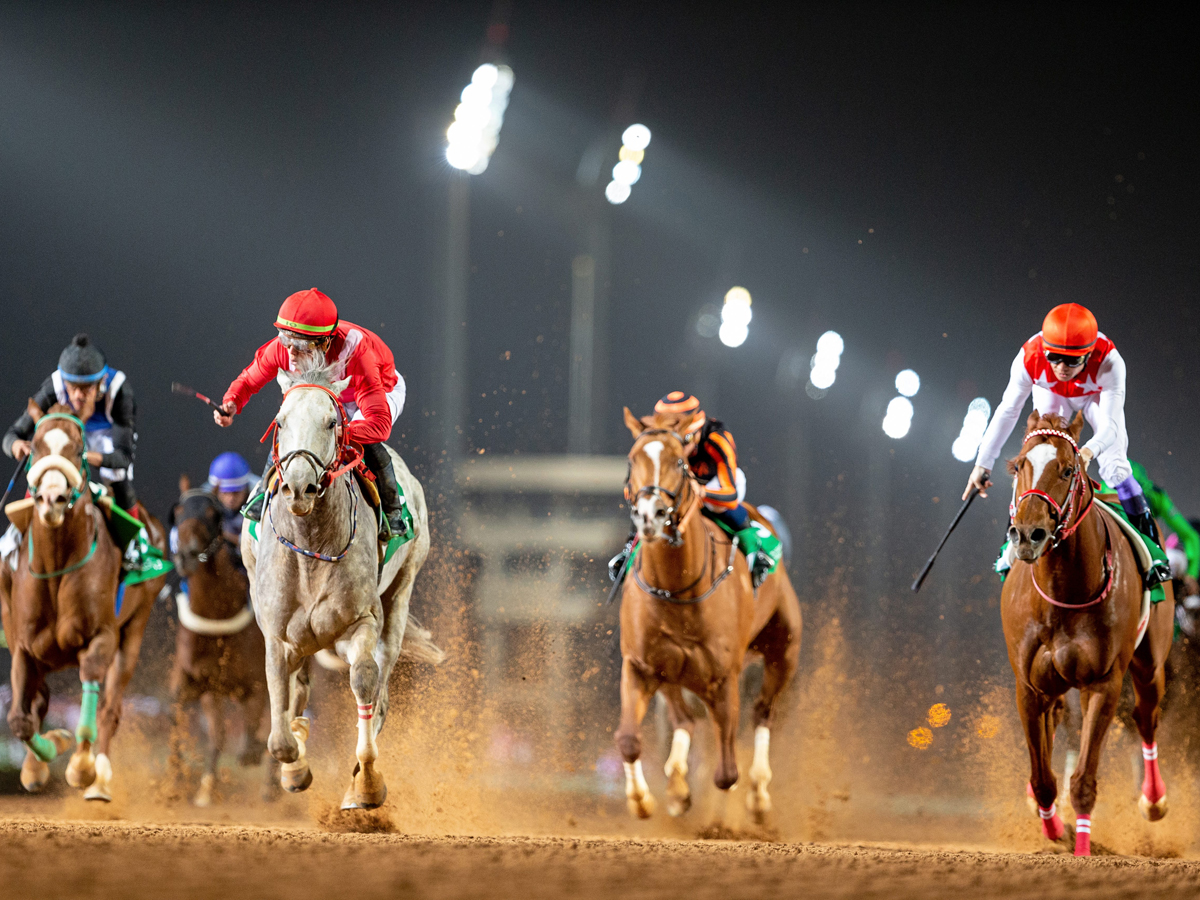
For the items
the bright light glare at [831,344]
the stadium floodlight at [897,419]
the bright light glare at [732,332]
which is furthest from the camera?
the bright light glare at [831,344]

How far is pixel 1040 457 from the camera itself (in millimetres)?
5551

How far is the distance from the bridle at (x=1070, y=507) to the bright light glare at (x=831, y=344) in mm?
13284

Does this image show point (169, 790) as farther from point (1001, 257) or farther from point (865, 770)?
point (1001, 257)

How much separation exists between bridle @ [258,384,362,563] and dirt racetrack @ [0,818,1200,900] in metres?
1.27

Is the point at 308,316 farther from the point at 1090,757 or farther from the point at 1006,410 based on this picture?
the point at 1090,757

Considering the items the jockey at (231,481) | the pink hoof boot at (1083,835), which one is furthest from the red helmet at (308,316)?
the jockey at (231,481)

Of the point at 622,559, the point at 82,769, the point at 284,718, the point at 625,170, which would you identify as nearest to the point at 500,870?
the point at 284,718

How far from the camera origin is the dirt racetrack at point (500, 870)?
4.52 metres

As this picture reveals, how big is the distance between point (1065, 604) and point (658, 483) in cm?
208

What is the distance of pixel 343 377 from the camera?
566 centimetres

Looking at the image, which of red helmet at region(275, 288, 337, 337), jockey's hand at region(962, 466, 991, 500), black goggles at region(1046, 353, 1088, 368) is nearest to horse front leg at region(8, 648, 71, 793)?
red helmet at region(275, 288, 337, 337)

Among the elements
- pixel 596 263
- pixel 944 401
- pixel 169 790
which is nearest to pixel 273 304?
pixel 596 263

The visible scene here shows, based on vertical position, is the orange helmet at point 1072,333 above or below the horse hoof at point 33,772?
above

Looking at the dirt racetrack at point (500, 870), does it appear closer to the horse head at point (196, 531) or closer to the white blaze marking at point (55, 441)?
the white blaze marking at point (55, 441)
